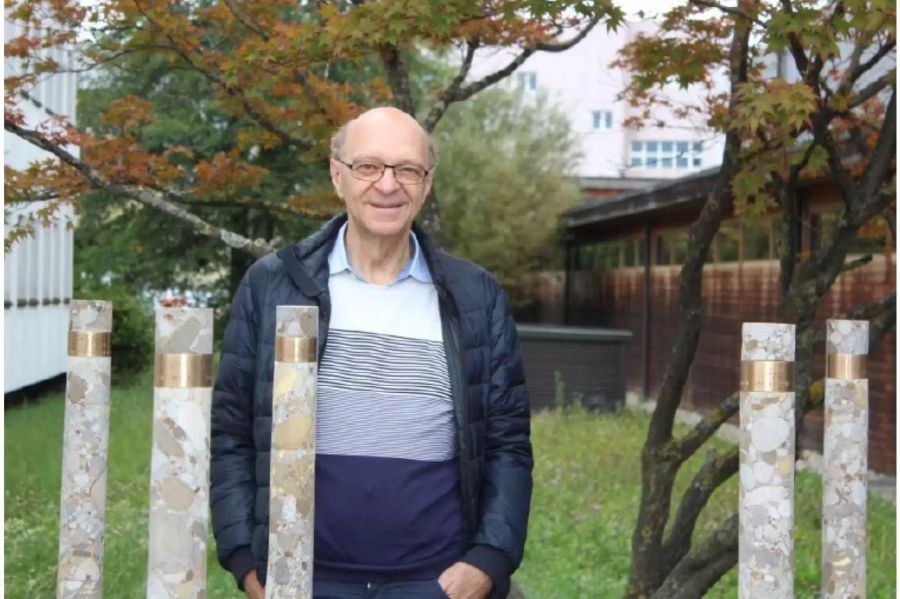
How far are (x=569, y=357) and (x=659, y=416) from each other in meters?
12.0

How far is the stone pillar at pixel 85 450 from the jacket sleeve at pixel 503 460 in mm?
724

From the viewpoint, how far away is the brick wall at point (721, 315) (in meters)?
11.9

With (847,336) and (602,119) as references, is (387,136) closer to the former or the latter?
(847,336)

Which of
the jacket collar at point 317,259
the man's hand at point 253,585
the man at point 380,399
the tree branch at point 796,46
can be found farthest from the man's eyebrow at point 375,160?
the tree branch at point 796,46

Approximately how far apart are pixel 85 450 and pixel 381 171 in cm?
79

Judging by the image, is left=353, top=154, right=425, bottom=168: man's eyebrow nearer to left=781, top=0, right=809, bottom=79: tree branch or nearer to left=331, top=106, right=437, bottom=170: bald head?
left=331, top=106, right=437, bottom=170: bald head

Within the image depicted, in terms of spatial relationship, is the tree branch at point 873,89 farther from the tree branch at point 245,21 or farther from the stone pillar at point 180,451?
the stone pillar at point 180,451

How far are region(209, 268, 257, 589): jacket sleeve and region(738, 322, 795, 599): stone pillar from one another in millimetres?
920

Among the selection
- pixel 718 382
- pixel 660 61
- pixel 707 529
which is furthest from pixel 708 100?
pixel 718 382

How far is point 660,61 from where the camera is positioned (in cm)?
655

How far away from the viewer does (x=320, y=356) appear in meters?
2.79

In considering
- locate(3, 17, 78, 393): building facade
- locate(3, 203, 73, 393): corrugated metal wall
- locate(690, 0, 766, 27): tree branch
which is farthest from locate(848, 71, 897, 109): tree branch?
locate(3, 203, 73, 393): corrugated metal wall

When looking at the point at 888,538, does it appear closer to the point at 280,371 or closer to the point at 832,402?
the point at 832,402

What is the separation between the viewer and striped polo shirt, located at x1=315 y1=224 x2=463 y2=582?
280 cm
